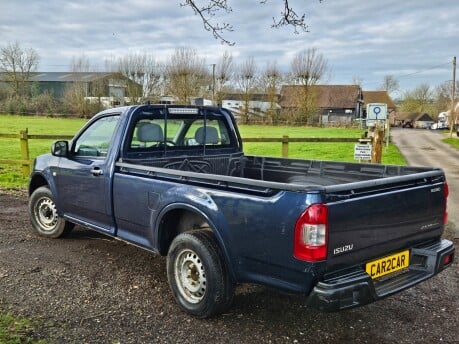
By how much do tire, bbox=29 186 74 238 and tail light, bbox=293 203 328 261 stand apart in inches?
153

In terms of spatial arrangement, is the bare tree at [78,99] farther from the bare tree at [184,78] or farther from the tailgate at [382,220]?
the tailgate at [382,220]

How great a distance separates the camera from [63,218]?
562 centimetres

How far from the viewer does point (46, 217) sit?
19.9ft

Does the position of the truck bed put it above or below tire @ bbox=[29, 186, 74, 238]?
above

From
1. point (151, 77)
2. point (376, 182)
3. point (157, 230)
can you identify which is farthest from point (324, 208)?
point (151, 77)

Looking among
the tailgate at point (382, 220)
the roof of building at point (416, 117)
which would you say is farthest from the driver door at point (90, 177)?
the roof of building at point (416, 117)

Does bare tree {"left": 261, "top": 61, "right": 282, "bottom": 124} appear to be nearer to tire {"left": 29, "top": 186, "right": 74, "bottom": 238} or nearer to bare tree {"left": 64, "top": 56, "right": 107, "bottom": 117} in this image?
bare tree {"left": 64, "top": 56, "right": 107, "bottom": 117}

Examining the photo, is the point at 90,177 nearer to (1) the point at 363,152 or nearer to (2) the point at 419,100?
(1) the point at 363,152

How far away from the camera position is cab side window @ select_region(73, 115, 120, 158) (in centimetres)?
495

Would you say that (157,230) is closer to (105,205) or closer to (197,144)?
(105,205)

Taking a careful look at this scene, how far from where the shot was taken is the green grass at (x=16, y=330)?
10.5ft

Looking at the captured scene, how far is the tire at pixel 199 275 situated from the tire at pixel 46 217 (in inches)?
100

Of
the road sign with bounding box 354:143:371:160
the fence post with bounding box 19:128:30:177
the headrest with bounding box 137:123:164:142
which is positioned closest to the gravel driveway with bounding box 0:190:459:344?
the headrest with bounding box 137:123:164:142

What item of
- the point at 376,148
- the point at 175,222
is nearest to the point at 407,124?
the point at 376,148
